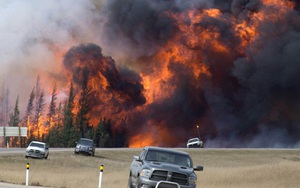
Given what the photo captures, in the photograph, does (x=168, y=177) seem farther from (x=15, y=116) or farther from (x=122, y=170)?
(x=15, y=116)

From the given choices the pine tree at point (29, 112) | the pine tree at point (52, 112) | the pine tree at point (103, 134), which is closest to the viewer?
the pine tree at point (103, 134)

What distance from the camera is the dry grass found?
40544 mm

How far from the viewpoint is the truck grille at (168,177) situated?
22.7 meters

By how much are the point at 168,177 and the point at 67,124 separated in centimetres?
10761

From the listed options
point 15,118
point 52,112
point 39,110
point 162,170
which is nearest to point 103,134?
point 52,112

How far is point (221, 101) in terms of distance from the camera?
125m

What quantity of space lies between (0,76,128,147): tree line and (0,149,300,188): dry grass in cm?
4207

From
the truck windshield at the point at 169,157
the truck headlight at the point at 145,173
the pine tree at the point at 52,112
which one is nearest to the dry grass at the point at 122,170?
the truck windshield at the point at 169,157

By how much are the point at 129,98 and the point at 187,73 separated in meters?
13.9

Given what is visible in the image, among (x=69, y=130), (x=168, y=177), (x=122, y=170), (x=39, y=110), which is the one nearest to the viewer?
(x=168, y=177)

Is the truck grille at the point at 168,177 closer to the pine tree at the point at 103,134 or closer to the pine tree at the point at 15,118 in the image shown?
the pine tree at the point at 103,134

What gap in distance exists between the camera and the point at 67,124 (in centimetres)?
12862

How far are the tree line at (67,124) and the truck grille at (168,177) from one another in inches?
4055

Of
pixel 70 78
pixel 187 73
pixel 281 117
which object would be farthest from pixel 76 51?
pixel 281 117
